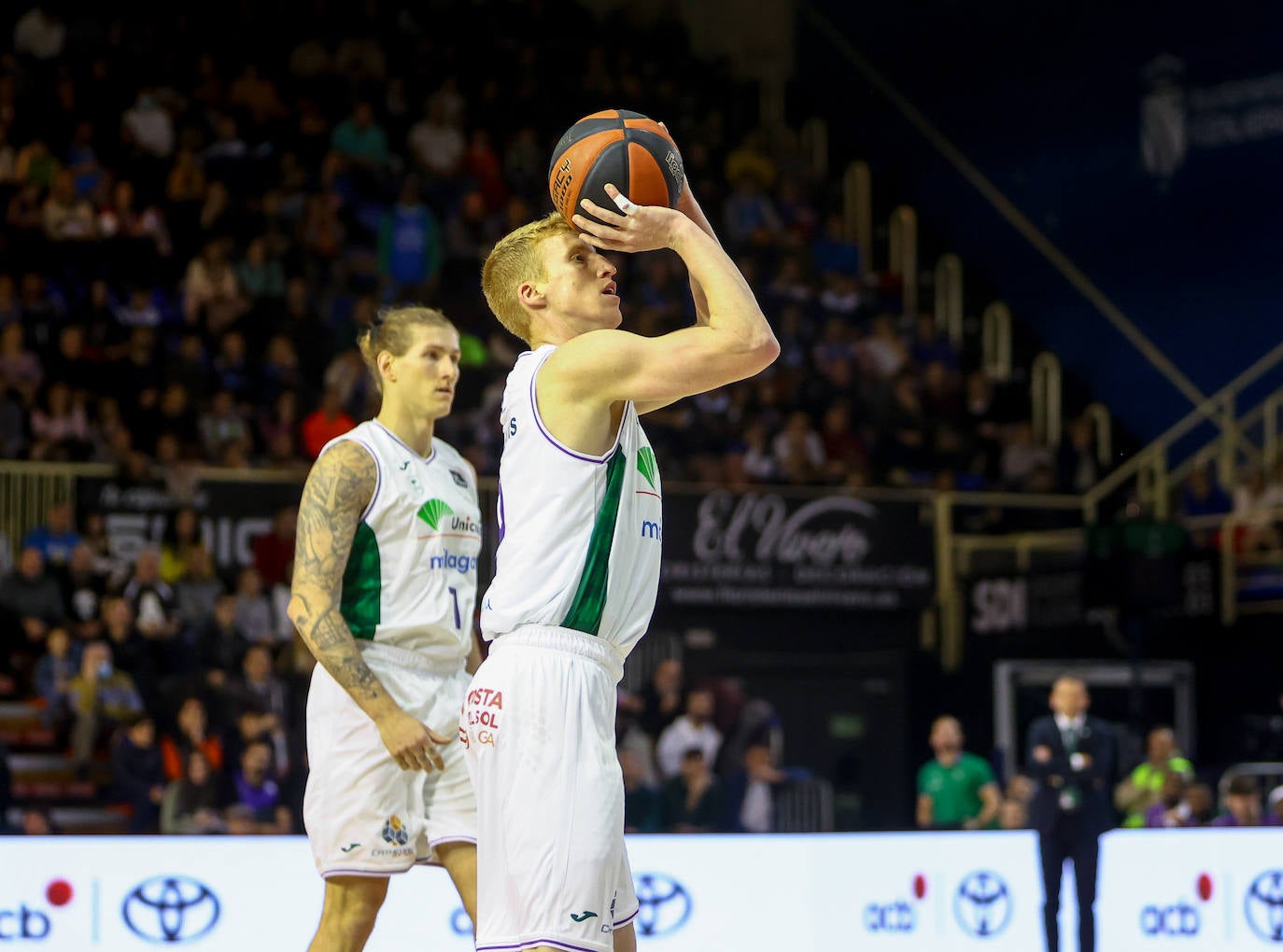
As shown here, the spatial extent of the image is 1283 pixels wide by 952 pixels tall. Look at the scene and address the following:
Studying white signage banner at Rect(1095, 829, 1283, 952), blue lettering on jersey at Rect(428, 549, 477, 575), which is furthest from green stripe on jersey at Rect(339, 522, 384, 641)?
white signage banner at Rect(1095, 829, 1283, 952)

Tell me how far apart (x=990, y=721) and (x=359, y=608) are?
10.1m

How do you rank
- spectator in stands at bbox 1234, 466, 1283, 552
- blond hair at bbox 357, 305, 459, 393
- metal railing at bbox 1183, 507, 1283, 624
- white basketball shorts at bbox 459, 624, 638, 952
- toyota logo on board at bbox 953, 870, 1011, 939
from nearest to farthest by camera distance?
white basketball shorts at bbox 459, 624, 638, 952
blond hair at bbox 357, 305, 459, 393
toyota logo on board at bbox 953, 870, 1011, 939
metal railing at bbox 1183, 507, 1283, 624
spectator in stands at bbox 1234, 466, 1283, 552

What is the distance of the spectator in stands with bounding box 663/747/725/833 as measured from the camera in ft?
37.4

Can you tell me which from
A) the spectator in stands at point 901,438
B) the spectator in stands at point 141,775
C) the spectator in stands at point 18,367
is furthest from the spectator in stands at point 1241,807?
the spectator in stands at point 18,367

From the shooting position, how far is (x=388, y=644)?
5465 mm

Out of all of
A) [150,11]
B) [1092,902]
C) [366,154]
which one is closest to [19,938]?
[1092,902]

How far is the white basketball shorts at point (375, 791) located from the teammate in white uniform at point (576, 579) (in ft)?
3.91

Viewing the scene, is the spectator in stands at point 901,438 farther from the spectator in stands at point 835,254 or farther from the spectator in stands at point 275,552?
the spectator in stands at point 275,552

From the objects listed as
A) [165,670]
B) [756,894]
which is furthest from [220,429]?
[756,894]

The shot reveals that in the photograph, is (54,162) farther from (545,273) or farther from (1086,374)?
(545,273)

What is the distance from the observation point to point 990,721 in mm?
14617

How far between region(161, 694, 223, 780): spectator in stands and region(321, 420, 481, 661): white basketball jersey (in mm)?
5764

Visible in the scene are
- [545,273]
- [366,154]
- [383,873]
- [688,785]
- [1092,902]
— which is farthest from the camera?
[366,154]

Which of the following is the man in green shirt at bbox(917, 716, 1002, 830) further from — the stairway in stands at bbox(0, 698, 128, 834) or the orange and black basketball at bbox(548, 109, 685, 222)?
the orange and black basketball at bbox(548, 109, 685, 222)
